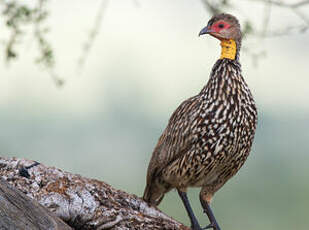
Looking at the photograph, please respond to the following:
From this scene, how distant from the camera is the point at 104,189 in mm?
4918

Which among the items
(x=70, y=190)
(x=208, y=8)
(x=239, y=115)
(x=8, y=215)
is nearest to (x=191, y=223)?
(x=239, y=115)

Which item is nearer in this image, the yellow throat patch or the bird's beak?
the bird's beak

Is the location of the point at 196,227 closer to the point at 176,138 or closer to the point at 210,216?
the point at 210,216

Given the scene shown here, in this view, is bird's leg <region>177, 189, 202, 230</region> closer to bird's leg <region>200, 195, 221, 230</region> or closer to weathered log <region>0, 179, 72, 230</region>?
bird's leg <region>200, 195, 221, 230</region>

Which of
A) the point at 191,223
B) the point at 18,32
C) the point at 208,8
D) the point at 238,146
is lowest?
the point at 191,223

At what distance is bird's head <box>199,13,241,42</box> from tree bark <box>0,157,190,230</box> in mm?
1645

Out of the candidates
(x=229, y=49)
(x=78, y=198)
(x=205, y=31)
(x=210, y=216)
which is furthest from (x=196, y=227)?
(x=205, y=31)

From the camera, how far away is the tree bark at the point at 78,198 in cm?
459

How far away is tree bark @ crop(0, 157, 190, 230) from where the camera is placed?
4594mm

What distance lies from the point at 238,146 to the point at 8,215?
7.54 ft

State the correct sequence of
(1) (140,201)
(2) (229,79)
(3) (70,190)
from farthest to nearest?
(2) (229,79) → (1) (140,201) → (3) (70,190)

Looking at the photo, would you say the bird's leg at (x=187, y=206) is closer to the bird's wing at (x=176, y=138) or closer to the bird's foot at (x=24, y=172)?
the bird's wing at (x=176, y=138)

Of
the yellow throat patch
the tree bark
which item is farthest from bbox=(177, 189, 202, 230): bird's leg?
the yellow throat patch

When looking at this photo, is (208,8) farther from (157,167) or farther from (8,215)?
(8,215)
